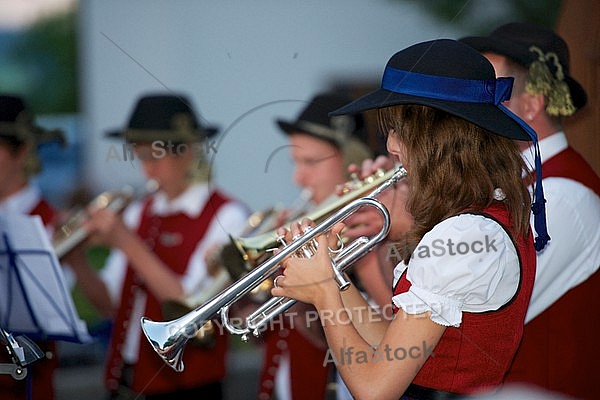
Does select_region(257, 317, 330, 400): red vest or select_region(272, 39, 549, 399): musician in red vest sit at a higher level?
select_region(272, 39, 549, 399): musician in red vest

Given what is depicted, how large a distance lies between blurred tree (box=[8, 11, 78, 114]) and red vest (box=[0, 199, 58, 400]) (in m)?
1.14

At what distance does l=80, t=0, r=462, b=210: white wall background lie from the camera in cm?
325

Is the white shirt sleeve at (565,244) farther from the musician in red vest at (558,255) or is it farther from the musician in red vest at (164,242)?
the musician in red vest at (164,242)

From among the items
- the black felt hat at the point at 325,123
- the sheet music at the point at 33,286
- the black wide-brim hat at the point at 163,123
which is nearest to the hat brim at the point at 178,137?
the black wide-brim hat at the point at 163,123

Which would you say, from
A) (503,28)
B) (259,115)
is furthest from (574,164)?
(259,115)

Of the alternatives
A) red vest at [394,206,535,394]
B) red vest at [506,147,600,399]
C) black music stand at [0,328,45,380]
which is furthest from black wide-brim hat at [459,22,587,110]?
black music stand at [0,328,45,380]

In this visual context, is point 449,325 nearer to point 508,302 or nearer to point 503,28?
point 508,302

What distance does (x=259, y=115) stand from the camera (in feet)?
11.0

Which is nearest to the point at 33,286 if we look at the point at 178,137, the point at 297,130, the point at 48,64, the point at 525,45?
the point at 297,130

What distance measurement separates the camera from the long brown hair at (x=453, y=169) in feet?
5.45

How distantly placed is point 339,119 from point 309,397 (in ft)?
3.41

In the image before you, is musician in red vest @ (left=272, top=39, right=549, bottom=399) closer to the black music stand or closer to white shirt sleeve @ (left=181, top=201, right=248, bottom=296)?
the black music stand

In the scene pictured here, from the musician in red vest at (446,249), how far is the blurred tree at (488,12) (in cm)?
176

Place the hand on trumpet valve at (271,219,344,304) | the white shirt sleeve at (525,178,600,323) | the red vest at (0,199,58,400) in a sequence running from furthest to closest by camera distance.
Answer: the red vest at (0,199,58,400) < the white shirt sleeve at (525,178,600,323) < the hand on trumpet valve at (271,219,344,304)
